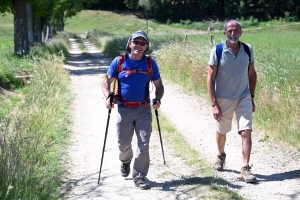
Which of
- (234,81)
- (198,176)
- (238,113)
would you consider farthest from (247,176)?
(234,81)

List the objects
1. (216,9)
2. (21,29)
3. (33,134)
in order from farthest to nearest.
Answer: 1. (216,9)
2. (21,29)
3. (33,134)

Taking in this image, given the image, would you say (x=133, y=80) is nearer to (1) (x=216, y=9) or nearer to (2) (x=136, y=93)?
(2) (x=136, y=93)

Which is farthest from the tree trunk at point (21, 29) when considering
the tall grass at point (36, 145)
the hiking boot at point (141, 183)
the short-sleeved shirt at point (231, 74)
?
the hiking boot at point (141, 183)

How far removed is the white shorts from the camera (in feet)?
23.2

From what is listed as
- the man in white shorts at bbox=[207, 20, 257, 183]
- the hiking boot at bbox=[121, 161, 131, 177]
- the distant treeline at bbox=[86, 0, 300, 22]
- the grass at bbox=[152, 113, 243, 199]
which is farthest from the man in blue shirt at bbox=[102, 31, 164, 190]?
the distant treeline at bbox=[86, 0, 300, 22]

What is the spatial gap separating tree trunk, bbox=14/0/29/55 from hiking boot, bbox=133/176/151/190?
64.4ft

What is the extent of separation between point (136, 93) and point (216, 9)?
90.4 meters

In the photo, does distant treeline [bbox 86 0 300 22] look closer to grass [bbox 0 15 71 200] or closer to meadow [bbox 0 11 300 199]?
meadow [bbox 0 11 300 199]

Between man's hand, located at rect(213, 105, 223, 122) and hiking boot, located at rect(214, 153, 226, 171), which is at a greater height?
man's hand, located at rect(213, 105, 223, 122)

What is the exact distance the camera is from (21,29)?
84.8 feet

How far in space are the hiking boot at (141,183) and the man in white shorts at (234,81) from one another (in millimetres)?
1191

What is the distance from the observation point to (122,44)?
3500 cm

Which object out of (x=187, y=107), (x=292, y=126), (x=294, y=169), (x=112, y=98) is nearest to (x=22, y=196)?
(x=112, y=98)

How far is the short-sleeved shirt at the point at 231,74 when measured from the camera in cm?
705
